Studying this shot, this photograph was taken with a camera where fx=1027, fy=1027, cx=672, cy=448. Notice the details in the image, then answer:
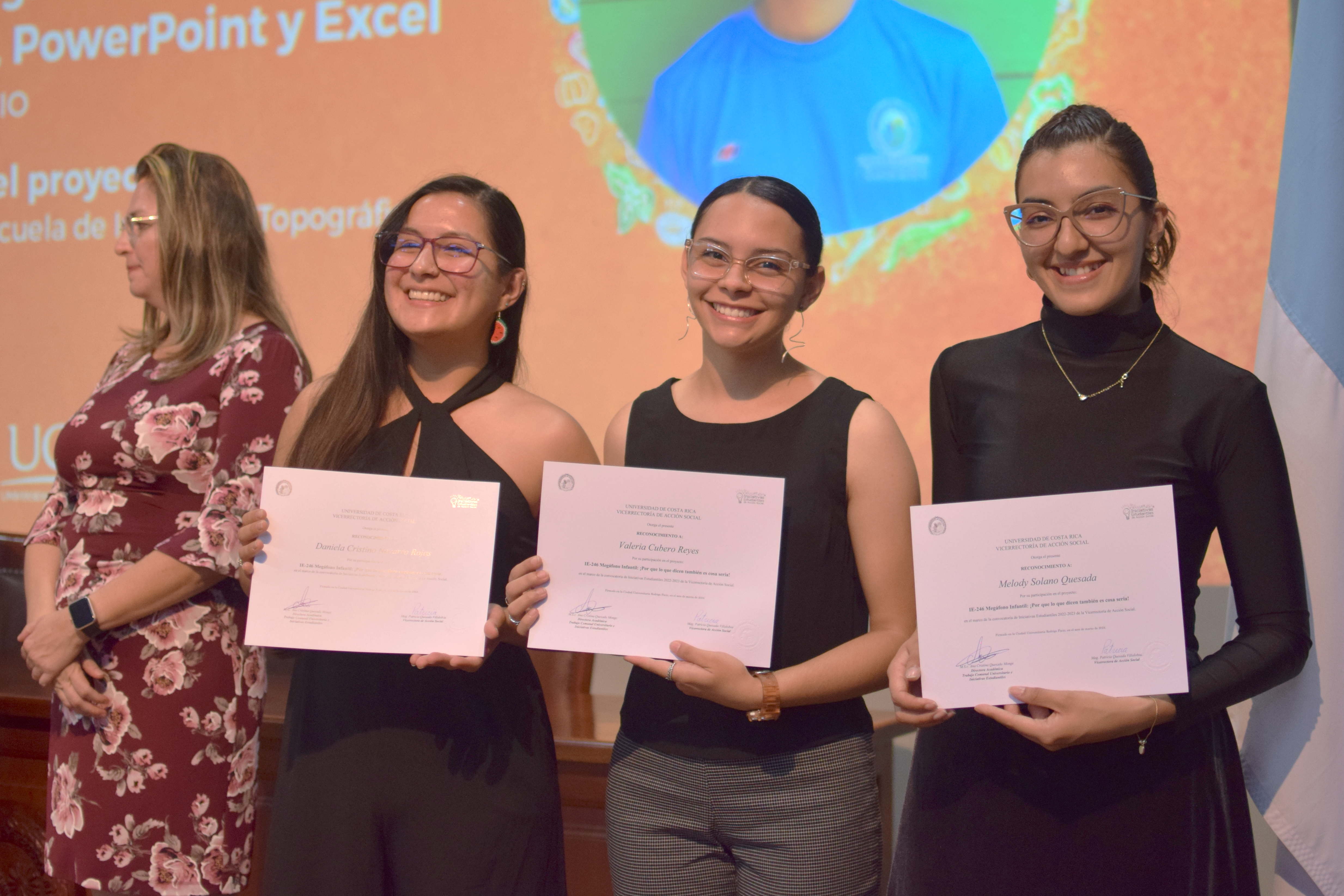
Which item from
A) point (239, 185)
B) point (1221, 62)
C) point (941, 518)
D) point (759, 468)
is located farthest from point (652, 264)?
point (941, 518)

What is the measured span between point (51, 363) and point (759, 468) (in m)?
3.36

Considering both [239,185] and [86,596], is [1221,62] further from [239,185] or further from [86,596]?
[86,596]

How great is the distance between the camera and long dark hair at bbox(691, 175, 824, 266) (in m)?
1.47

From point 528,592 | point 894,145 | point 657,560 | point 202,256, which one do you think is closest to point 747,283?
point 657,560

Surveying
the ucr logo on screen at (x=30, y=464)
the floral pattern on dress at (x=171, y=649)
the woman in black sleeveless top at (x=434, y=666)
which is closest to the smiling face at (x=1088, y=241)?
the woman in black sleeveless top at (x=434, y=666)

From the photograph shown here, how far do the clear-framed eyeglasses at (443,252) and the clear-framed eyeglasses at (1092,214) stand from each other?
780mm

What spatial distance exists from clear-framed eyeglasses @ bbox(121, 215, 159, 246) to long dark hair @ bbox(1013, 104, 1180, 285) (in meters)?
1.55

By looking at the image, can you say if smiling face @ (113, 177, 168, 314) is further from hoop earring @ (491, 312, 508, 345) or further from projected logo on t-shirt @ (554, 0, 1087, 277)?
projected logo on t-shirt @ (554, 0, 1087, 277)

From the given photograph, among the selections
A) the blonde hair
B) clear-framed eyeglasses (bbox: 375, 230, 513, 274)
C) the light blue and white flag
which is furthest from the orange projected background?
clear-framed eyeglasses (bbox: 375, 230, 513, 274)

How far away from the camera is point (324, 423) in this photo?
1553 millimetres

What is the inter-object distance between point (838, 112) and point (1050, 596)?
2024 millimetres

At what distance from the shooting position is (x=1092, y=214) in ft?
4.30

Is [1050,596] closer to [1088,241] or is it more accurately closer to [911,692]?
[911,692]
